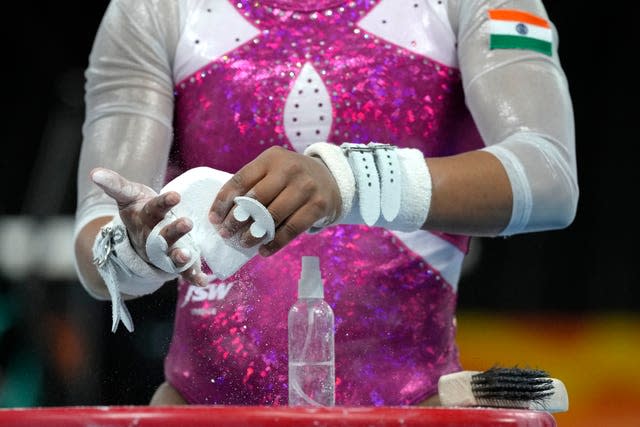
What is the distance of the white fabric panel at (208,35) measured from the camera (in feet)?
5.74

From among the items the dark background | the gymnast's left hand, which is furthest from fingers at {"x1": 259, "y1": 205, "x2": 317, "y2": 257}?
the dark background

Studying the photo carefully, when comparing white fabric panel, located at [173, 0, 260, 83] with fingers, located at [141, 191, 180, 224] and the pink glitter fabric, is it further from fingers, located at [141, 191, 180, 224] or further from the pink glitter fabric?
fingers, located at [141, 191, 180, 224]

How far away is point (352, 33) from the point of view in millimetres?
1741

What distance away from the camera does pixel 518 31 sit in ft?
5.52

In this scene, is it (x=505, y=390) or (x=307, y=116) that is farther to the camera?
(x=307, y=116)

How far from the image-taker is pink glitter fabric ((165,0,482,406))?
1.60 m

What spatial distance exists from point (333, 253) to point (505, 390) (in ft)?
1.62

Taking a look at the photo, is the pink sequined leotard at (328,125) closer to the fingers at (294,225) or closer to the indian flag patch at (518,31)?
the indian flag patch at (518,31)

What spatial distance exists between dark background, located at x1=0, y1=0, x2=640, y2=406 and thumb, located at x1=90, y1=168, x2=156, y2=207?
1.71 metres

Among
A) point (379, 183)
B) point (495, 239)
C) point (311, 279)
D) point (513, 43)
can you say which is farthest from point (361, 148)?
point (495, 239)

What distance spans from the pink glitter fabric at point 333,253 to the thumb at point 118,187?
35 cm

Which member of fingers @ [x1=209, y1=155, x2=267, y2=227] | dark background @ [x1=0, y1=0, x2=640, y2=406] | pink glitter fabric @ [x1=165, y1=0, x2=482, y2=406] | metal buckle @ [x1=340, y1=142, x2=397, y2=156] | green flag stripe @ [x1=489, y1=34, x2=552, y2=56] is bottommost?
dark background @ [x1=0, y1=0, x2=640, y2=406]

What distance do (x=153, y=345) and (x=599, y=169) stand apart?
1.88 metres

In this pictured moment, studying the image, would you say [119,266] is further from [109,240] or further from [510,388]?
[510,388]
